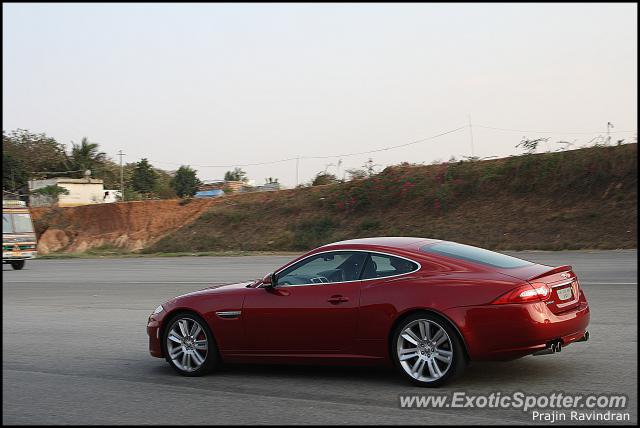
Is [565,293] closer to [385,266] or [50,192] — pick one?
[385,266]

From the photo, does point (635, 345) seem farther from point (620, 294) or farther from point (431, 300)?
point (620, 294)

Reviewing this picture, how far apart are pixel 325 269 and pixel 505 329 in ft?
6.35

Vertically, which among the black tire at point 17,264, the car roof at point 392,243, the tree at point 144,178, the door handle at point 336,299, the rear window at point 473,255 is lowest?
the black tire at point 17,264

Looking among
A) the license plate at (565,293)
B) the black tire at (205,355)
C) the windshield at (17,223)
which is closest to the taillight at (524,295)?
the license plate at (565,293)

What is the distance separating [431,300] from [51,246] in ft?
164

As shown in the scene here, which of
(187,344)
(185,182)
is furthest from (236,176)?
(187,344)

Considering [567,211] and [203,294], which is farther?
[567,211]

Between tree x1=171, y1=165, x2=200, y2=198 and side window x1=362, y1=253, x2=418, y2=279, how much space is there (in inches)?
2354

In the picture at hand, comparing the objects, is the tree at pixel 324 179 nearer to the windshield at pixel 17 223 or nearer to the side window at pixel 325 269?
the windshield at pixel 17 223

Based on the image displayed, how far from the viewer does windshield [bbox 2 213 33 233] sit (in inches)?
1330

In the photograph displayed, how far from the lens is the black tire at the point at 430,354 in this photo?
743 cm

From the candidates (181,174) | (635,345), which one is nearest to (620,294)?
(635,345)

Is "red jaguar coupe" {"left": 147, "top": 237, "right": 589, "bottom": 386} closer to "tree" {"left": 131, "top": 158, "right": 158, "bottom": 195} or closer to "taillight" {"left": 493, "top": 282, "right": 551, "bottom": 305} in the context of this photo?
"taillight" {"left": 493, "top": 282, "right": 551, "bottom": 305}

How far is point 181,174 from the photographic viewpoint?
69938 mm
